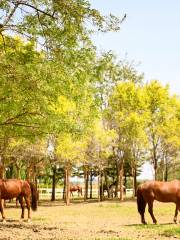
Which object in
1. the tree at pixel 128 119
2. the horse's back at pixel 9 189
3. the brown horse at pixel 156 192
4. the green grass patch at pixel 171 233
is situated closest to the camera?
the green grass patch at pixel 171 233

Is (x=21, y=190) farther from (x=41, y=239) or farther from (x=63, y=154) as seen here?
(x=63, y=154)

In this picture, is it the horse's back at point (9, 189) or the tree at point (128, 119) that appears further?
the tree at point (128, 119)

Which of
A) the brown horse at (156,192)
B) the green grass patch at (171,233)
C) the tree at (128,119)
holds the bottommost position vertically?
the green grass patch at (171,233)

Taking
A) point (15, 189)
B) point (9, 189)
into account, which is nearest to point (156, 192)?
point (15, 189)

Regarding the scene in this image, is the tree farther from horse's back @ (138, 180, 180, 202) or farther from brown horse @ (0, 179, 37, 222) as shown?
horse's back @ (138, 180, 180, 202)

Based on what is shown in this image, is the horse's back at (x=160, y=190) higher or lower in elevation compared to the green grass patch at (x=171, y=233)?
higher

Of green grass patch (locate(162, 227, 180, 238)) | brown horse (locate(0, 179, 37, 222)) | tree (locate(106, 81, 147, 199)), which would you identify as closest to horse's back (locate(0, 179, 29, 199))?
brown horse (locate(0, 179, 37, 222))

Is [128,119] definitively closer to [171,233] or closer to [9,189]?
[9,189]

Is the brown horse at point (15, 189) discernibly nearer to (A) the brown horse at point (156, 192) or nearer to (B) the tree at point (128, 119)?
(A) the brown horse at point (156, 192)

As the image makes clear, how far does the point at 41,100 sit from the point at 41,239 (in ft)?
14.1

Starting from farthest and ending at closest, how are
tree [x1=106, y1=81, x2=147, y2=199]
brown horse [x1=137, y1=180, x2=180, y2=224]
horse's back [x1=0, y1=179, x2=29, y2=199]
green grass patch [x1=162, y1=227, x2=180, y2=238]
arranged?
tree [x1=106, y1=81, x2=147, y2=199] → horse's back [x1=0, y1=179, x2=29, y2=199] → brown horse [x1=137, y1=180, x2=180, y2=224] → green grass patch [x1=162, y1=227, x2=180, y2=238]

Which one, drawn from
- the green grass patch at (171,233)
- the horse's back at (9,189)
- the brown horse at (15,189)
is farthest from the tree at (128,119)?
the green grass patch at (171,233)

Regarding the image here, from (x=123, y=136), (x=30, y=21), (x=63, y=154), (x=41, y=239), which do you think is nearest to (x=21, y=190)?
(x=41, y=239)

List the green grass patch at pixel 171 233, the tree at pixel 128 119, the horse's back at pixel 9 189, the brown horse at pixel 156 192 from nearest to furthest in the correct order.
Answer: the green grass patch at pixel 171 233 → the brown horse at pixel 156 192 → the horse's back at pixel 9 189 → the tree at pixel 128 119
